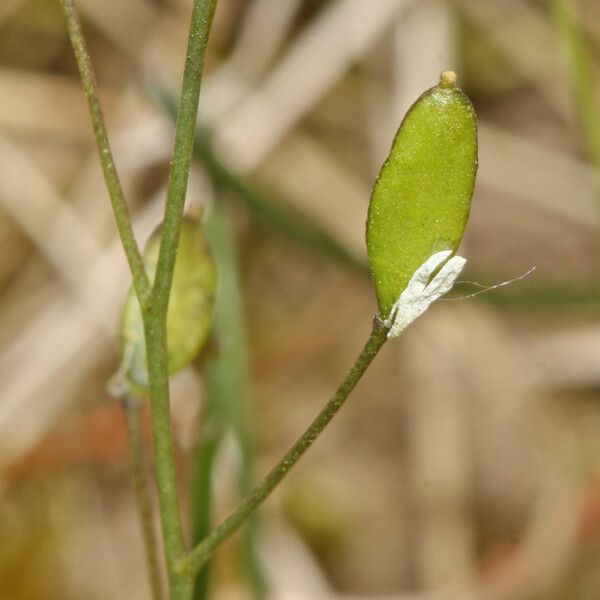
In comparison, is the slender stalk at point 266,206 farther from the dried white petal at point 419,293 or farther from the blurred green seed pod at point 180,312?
the dried white petal at point 419,293

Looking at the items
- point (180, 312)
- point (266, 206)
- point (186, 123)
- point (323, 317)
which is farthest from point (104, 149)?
point (323, 317)

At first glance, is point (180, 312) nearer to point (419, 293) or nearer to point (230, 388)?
point (419, 293)

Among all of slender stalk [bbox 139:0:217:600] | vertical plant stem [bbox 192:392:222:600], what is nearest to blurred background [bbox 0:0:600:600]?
vertical plant stem [bbox 192:392:222:600]

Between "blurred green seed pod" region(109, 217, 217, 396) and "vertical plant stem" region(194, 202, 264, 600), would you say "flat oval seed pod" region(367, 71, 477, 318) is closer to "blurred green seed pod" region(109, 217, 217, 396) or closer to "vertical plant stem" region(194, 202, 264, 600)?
"blurred green seed pod" region(109, 217, 217, 396)

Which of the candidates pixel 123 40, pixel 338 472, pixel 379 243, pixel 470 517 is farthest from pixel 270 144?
pixel 379 243

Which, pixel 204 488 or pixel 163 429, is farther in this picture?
pixel 204 488
